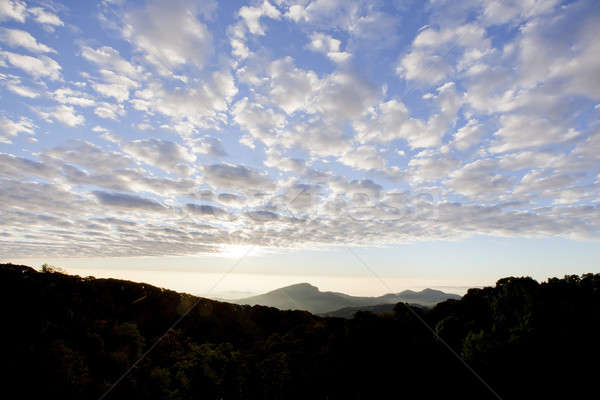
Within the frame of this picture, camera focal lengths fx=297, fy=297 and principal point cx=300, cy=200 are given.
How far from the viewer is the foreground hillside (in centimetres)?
2616

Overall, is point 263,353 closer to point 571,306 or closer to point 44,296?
point 44,296

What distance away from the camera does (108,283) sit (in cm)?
7956

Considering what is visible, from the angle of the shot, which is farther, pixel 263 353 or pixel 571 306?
pixel 263 353

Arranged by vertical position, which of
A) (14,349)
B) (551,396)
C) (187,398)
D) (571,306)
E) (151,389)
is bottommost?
(187,398)

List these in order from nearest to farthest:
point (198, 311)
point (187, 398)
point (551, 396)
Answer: point (551, 396) → point (187, 398) → point (198, 311)

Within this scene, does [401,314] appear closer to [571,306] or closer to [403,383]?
[403,383]

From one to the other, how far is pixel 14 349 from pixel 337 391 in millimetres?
36400

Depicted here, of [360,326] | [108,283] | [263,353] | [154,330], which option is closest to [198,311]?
[154,330]

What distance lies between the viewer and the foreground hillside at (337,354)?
26.2 m

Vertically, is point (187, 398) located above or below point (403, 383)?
below

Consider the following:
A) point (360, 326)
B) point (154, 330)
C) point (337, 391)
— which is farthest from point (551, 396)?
point (154, 330)

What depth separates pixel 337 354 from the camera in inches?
1743

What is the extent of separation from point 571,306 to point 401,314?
1391 inches

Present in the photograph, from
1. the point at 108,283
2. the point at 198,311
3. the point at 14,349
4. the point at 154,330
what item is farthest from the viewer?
the point at 198,311
